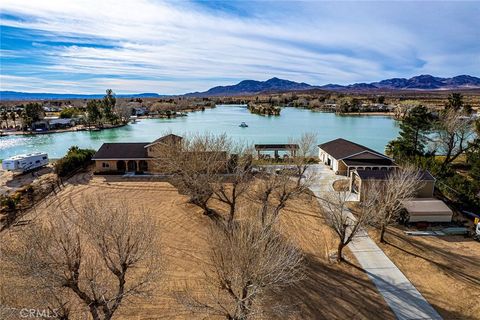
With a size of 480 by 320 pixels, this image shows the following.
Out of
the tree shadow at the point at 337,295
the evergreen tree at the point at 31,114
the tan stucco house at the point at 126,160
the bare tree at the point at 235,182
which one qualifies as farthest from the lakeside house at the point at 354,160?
the evergreen tree at the point at 31,114

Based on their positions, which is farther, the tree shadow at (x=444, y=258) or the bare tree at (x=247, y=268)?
the tree shadow at (x=444, y=258)

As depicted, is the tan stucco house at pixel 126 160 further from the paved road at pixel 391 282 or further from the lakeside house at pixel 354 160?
the paved road at pixel 391 282

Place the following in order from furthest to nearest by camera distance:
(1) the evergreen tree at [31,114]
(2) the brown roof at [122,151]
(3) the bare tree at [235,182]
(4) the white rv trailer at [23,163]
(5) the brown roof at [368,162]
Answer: (1) the evergreen tree at [31,114]
(2) the brown roof at [122,151]
(4) the white rv trailer at [23,163]
(5) the brown roof at [368,162]
(3) the bare tree at [235,182]

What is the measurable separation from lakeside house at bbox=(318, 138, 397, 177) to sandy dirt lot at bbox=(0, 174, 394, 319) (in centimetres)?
765

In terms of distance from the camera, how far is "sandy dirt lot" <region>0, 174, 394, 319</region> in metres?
11.9

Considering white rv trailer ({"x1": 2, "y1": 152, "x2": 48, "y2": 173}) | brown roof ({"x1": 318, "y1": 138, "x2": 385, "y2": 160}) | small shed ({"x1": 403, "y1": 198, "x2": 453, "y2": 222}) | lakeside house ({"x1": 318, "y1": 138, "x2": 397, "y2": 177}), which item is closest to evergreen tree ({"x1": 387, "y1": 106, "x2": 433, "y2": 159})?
lakeside house ({"x1": 318, "y1": 138, "x2": 397, "y2": 177})

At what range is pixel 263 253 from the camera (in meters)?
9.15

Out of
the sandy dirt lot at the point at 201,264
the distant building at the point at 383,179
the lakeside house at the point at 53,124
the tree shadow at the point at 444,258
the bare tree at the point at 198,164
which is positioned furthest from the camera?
the lakeside house at the point at 53,124

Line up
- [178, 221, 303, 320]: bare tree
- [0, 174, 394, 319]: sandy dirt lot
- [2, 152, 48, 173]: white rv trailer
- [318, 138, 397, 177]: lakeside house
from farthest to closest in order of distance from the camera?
1. [2, 152, 48, 173]: white rv trailer
2. [318, 138, 397, 177]: lakeside house
3. [0, 174, 394, 319]: sandy dirt lot
4. [178, 221, 303, 320]: bare tree

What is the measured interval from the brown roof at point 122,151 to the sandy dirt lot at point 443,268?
74.3 feet

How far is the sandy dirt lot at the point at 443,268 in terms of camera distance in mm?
12477

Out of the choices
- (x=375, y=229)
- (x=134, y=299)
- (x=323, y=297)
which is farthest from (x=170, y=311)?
(x=375, y=229)

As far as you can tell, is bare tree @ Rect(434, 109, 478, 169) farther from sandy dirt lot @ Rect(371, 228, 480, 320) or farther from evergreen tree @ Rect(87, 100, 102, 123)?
evergreen tree @ Rect(87, 100, 102, 123)

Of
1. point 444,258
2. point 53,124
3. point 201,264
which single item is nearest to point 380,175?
point 444,258
